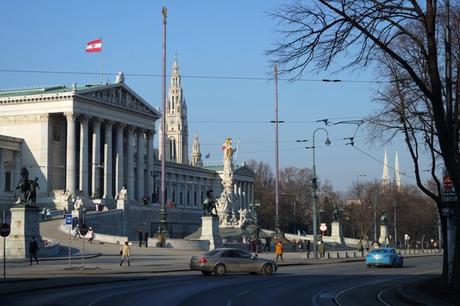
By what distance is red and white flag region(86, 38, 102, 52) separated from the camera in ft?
335

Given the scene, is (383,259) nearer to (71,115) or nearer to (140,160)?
(71,115)

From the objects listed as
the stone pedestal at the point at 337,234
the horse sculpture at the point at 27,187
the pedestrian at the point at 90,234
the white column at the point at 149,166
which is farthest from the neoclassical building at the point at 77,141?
the horse sculpture at the point at 27,187

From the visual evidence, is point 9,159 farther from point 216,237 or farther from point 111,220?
point 216,237

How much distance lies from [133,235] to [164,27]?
114 ft

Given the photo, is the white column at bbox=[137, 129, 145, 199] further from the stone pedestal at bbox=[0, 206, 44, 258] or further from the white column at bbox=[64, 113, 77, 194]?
the stone pedestal at bbox=[0, 206, 44, 258]

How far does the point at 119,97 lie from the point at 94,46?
21.7 m

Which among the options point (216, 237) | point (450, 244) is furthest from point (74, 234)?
point (450, 244)

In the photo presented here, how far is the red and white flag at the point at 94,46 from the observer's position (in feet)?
335

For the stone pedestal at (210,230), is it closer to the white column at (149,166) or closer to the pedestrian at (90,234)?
the pedestrian at (90,234)

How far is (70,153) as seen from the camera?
111562 mm

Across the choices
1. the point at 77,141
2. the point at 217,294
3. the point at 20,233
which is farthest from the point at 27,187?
the point at 77,141

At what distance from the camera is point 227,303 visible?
811 inches

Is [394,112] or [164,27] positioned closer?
[394,112]

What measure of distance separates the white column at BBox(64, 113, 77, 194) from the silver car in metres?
74.5
